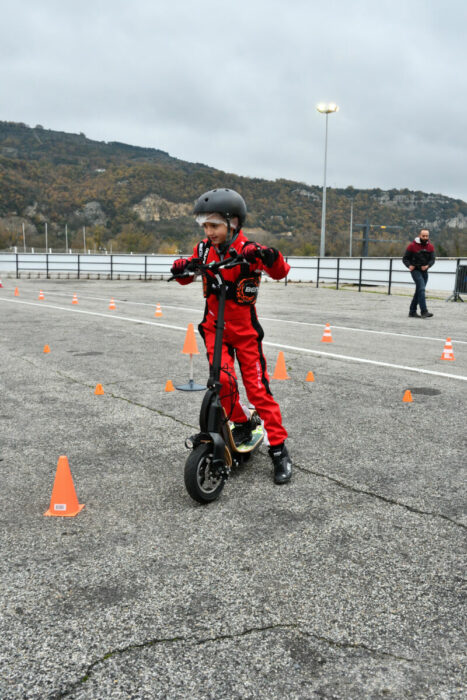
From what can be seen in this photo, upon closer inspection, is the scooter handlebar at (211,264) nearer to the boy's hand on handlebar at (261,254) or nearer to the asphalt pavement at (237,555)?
the boy's hand on handlebar at (261,254)

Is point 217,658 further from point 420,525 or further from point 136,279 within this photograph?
point 136,279

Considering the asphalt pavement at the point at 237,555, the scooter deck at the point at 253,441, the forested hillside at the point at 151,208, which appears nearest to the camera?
the asphalt pavement at the point at 237,555

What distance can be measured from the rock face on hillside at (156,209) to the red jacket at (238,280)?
12703 cm

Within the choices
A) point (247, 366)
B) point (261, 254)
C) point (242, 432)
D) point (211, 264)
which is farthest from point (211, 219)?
point (242, 432)

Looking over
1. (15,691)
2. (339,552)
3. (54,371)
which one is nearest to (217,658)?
(15,691)

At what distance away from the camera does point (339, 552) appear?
9.86 feet

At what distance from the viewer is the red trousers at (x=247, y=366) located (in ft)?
13.0

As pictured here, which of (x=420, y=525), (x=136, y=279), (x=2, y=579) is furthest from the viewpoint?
(x=136, y=279)

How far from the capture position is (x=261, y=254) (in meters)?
3.58

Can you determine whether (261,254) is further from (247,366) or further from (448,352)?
(448,352)

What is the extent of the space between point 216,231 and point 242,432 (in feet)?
4.87

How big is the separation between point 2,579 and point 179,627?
92 centimetres

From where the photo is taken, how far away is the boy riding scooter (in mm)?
3697

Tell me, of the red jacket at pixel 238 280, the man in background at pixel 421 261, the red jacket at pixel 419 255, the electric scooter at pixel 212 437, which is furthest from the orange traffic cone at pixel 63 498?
the red jacket at pixel 419 255
